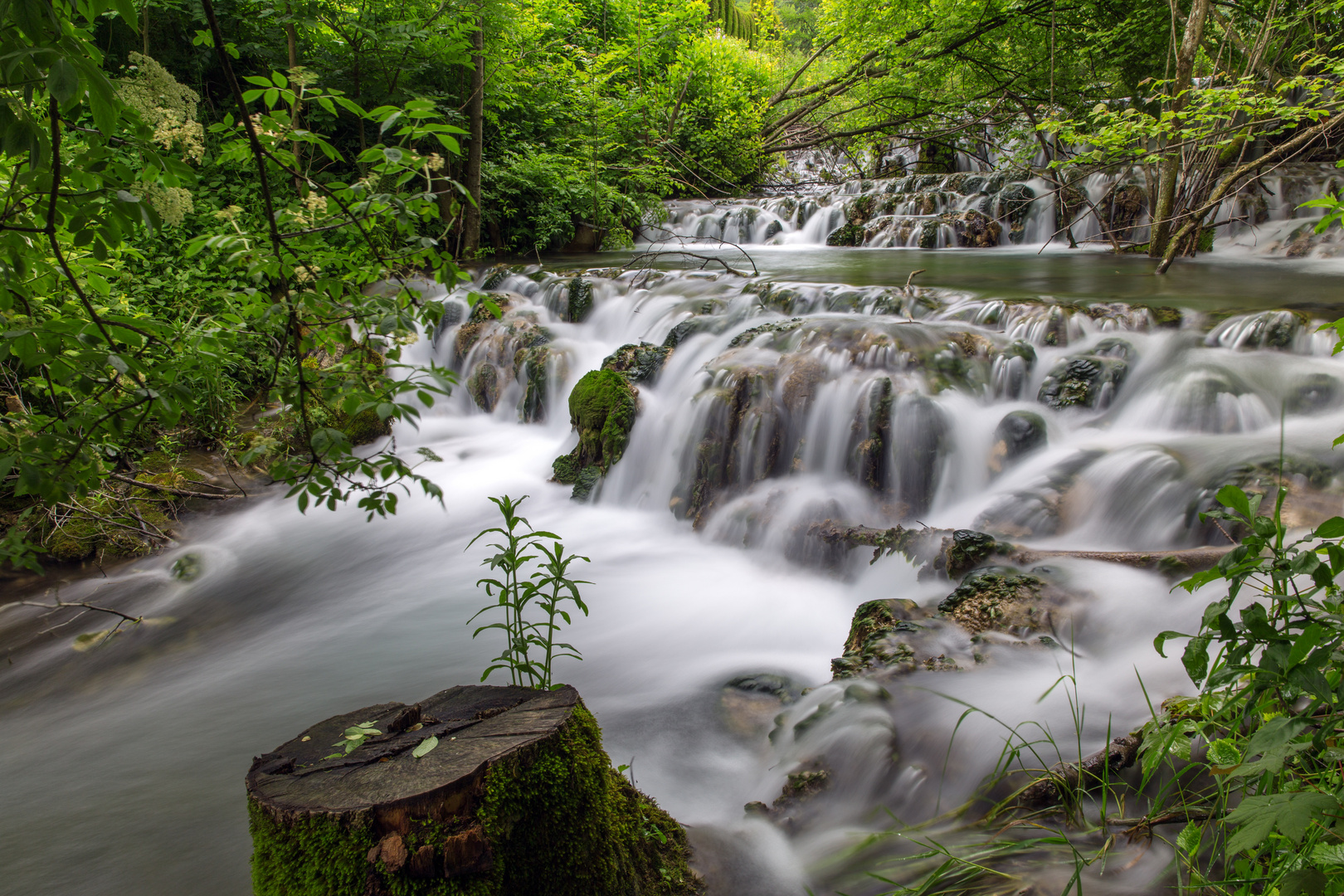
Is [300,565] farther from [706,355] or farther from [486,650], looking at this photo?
[706,355]

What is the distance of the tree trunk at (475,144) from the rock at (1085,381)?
7148mm

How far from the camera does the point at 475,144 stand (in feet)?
33.0

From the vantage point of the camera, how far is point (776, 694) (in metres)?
3.40

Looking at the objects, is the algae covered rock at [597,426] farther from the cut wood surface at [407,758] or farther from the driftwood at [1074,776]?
the driftwood at [1074,776]

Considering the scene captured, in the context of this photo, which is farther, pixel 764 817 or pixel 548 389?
pixel 548 389

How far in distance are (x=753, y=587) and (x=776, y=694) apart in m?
1.11

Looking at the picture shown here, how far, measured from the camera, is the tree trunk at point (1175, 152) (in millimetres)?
7336

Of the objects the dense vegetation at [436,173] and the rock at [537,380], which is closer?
the dense vegetation at [436,173]

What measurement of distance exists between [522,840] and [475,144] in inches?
401

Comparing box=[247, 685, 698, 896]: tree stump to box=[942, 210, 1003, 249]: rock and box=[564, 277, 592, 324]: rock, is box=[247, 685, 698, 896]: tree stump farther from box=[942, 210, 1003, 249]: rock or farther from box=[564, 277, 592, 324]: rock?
box=[942, 210, 1003, 249]: rock

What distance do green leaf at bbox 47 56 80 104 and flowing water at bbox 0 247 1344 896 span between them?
2422mm

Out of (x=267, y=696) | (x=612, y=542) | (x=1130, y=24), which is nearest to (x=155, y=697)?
(x=267, y=696)

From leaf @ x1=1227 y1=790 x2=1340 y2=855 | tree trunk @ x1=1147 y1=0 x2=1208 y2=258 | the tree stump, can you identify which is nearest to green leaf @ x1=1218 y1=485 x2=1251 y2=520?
leaf @ x1=1227 y1=790 x2=1340 y2=855

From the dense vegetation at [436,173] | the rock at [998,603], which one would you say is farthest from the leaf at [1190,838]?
the rock at [998,603]
